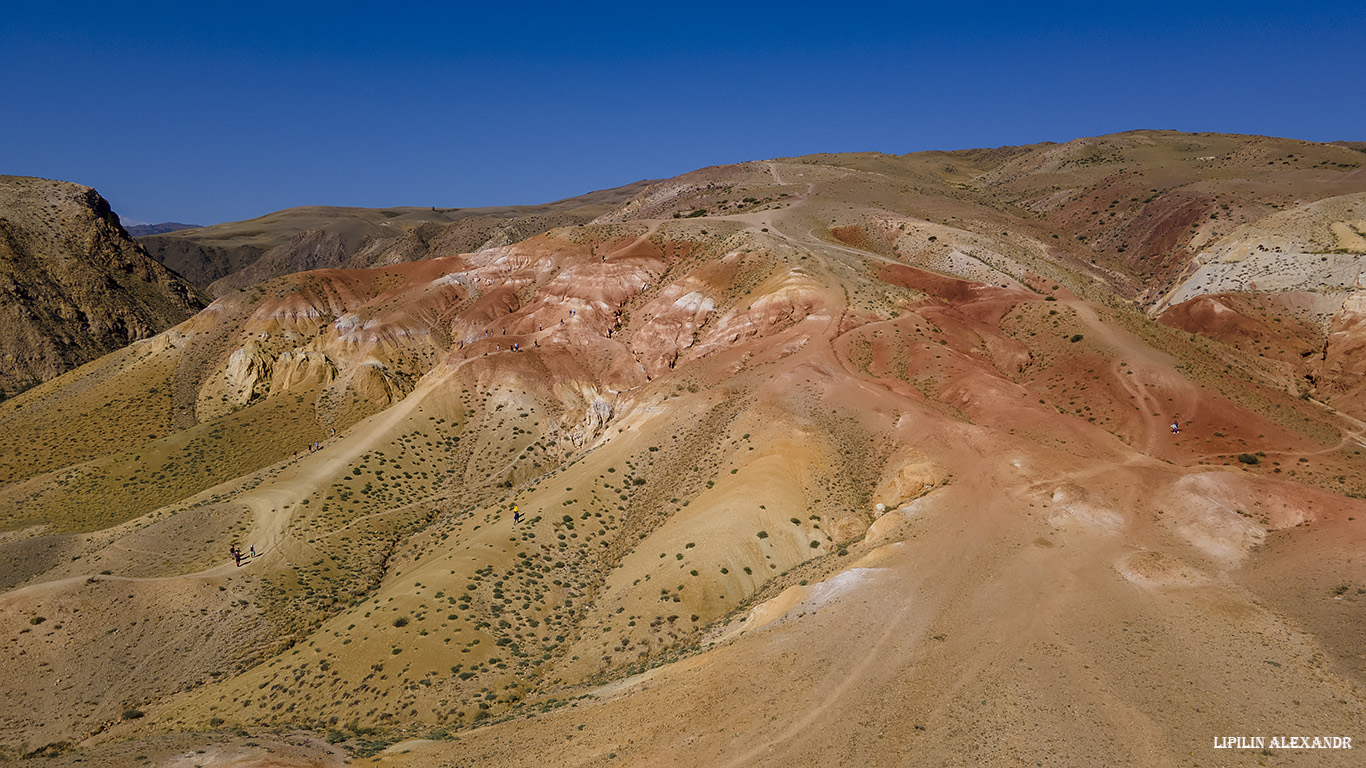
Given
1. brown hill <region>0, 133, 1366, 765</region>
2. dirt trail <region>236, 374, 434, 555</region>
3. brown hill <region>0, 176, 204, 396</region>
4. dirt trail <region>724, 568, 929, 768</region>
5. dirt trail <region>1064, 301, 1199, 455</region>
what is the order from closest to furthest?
dirt trail <region>724, 568, 929, 768</region>, brown hill <region>0, 133, 1366, 765</region>, dirt trail <region>1064, 301, 1199, 455</region>, dirt trail <region>236, 374, 434, 555</region>, brown hill <region>0, 176, 204, 396</region>

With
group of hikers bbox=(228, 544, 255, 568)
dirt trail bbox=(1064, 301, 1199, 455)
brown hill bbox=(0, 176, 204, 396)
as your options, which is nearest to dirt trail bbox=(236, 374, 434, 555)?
group of hikers bbox=(228, 544, 255, 568)

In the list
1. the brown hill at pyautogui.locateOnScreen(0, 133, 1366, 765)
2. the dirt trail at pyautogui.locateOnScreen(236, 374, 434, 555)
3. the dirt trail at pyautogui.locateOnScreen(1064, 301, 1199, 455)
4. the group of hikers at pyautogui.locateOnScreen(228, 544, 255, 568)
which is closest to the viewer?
the brown hill at pyautogui.locateOnScreen(0, 133, 1366, 765)

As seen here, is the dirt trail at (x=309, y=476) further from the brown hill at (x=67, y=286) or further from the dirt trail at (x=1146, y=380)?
the brown hill at (x=67, y=286)

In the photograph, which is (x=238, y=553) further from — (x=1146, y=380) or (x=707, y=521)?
(x=1146, y=380)

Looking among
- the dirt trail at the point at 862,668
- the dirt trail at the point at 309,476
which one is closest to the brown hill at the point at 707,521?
the dirt trail at the point at 862,668

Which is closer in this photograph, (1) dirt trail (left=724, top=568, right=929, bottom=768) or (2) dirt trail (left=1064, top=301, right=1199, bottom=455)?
(1) dirt trail (left=724, top=568, right=929, bottom=768)

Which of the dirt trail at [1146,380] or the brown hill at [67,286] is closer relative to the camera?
the dirt trail at [1146,380]

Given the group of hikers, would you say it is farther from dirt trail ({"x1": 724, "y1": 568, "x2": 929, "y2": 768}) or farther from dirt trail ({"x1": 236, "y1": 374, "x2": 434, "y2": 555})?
dirt trail ({"x1": 724, "y1": 568, "x2": 929, "y2": 768})

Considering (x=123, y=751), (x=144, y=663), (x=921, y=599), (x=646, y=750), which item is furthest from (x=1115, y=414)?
(x=144, y=663)

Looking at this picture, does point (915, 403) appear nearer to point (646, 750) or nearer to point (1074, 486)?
point (1074, 486)
